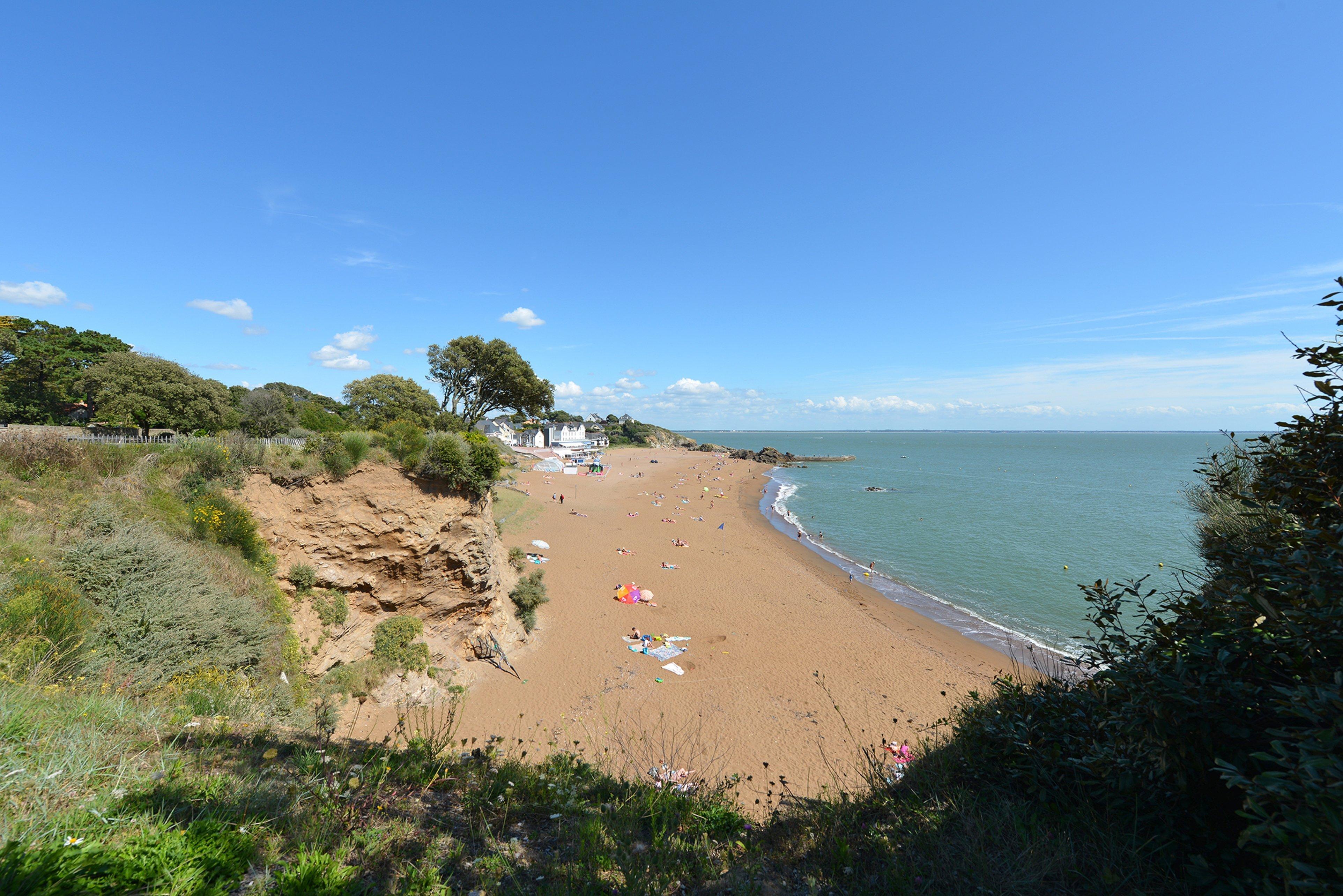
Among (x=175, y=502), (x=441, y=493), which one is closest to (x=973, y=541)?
(x=441, y=493)

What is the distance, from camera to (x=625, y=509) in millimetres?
39219

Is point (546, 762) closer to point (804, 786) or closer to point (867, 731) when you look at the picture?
point (804, 786)

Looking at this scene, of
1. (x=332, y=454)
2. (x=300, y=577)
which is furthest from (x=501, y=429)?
(x=300, y=577)

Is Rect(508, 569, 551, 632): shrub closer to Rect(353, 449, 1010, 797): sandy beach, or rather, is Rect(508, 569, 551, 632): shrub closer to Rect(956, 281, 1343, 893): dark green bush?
Rect(353, 449, 1010, 797): sandy beach

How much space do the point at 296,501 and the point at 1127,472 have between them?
110 metres

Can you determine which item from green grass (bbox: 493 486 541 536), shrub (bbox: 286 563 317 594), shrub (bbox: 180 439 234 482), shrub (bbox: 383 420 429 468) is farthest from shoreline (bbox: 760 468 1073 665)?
shrub (bbox: 180 439 234 482)

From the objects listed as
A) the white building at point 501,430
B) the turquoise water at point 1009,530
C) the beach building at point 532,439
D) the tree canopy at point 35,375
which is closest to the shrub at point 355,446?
the turquoise water at point 1009,530

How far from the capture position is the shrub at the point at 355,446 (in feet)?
41.7

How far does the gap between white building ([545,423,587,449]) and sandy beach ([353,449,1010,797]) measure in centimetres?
5193

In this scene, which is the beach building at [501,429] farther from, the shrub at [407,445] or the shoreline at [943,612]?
the shrub at [407,445]

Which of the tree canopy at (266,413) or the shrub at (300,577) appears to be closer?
the shrub at (300,577)

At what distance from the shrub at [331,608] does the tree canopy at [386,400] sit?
1340 cm

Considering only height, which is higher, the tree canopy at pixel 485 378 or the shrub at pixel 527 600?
the tree canopy at pixel 485 378

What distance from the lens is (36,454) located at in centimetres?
968
